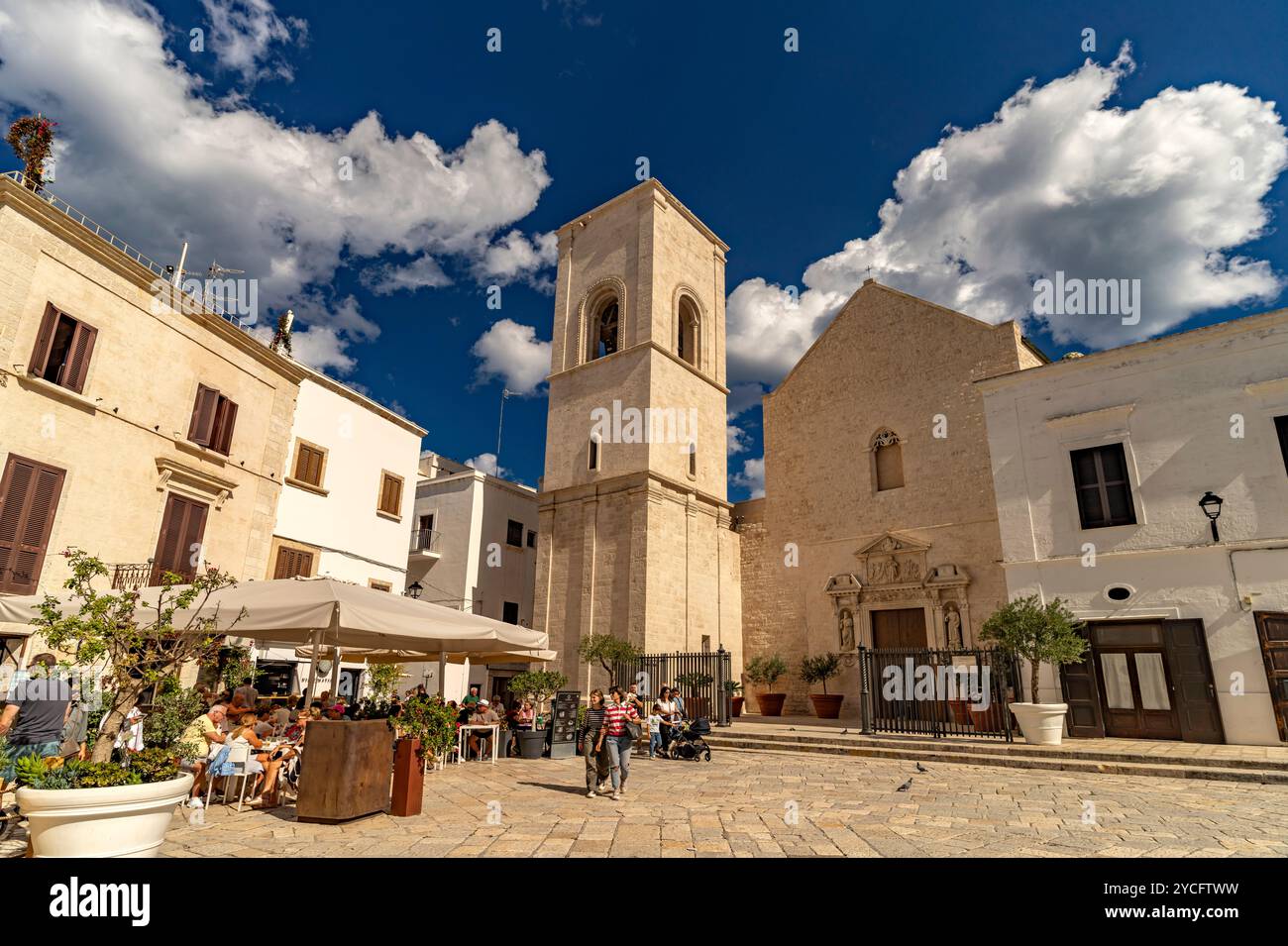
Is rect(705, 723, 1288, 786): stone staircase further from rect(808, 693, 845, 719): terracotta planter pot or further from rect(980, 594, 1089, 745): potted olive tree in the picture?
rect(808, 693, 845, 719): terracotta planter pot

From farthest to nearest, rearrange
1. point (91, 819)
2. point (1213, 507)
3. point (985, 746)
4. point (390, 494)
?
point (390, 494) < point (1213, 507) < point (985, 746) < point (91, 819)

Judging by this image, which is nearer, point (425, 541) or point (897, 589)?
point (897, 589)

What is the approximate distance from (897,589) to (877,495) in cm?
291

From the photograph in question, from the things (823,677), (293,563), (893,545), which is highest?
(893,545)

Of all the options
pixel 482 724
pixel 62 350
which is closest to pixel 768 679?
pixel 482 724

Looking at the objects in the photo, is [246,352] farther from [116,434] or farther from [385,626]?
[385,626]

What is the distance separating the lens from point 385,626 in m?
7.84

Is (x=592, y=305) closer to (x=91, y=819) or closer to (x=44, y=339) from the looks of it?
(x=44, y=339)

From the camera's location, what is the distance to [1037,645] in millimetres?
12219

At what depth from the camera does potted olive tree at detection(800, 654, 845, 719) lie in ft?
60.5

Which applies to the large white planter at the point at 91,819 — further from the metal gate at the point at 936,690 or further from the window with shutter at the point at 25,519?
the metal gate at the point at 936,690

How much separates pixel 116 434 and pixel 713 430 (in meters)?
17.3

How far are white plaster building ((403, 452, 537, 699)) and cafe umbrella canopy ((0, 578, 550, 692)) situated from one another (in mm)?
14278
